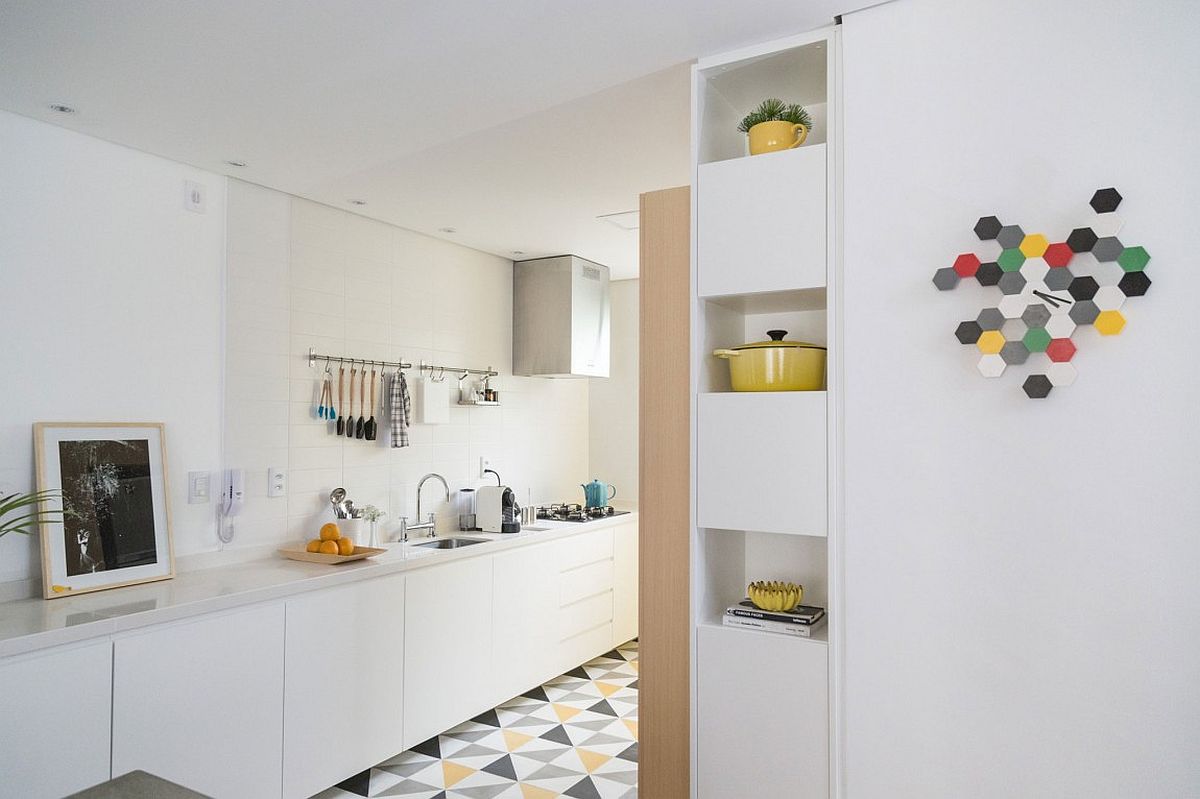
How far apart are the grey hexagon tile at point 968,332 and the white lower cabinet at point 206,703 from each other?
2554mm

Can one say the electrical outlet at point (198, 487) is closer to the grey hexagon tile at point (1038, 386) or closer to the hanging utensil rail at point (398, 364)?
the hanging utensil rail at point (398, 364)

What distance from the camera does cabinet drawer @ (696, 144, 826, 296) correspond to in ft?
7.41

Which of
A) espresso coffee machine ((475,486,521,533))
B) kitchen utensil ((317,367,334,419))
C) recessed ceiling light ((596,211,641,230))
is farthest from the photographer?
espresso coffee machine ((475,486,521,533))

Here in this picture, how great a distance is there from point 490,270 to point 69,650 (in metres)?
3.23

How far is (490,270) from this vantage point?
16.6 feet

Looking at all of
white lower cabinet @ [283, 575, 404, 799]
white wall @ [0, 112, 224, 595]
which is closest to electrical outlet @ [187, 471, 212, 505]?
white wall @ [0, 112, 224, 595]

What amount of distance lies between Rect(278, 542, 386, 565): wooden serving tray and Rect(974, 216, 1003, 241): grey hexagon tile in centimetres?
274

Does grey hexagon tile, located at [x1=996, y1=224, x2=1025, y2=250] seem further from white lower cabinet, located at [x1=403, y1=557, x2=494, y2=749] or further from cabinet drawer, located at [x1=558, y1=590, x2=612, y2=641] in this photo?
cabinet drawer, located at [x1=558, y1=590, x2=612, y2=641]

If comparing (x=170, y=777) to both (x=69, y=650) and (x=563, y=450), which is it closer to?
→ (x=69, y=650)

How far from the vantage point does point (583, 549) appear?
187 inches

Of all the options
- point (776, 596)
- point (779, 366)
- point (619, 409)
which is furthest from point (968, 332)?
point (619, 409)

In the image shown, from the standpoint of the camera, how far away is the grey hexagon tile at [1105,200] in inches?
72.0

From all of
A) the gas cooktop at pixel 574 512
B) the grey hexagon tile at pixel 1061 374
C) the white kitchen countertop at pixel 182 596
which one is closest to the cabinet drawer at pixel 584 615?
the gas cooktop at pixel 574 512

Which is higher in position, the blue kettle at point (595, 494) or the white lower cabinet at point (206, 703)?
the blue kettle at point (595, 494)
